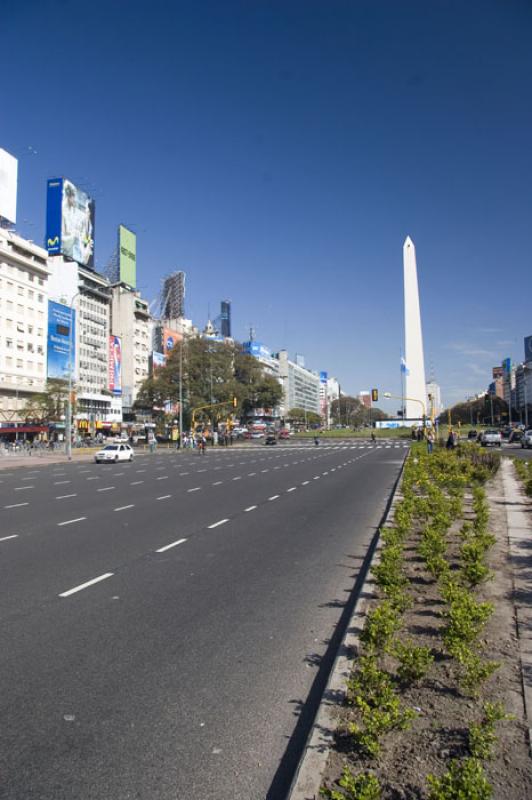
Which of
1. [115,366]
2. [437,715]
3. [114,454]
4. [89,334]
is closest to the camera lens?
[437,715]

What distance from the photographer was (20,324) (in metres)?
80.7

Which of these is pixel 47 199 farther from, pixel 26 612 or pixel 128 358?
pixel 26 612

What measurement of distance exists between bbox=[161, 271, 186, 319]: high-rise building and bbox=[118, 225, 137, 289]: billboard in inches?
1145

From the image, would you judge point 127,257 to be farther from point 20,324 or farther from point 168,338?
point 20,324

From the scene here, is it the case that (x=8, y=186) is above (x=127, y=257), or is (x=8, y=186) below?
below

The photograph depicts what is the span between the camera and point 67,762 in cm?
358

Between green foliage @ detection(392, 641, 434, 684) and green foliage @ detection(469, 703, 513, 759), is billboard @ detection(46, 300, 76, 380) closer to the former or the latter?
green foliage @ detection(392, 641, 434, 684)

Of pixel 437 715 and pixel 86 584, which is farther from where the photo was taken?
pixel 86 584

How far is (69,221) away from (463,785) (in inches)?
4050

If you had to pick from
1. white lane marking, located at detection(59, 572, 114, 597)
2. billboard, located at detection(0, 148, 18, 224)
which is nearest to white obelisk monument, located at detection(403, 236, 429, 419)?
billboard, located at detection(0, 148, 18, 224)

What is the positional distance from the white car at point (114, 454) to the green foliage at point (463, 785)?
4031cm

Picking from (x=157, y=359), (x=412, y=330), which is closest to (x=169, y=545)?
(x=412, y=330)

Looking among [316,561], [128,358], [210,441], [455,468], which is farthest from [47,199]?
[316,561]

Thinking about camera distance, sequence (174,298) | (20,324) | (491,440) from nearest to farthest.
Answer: (491,440) < (20,324) < (174,298)
